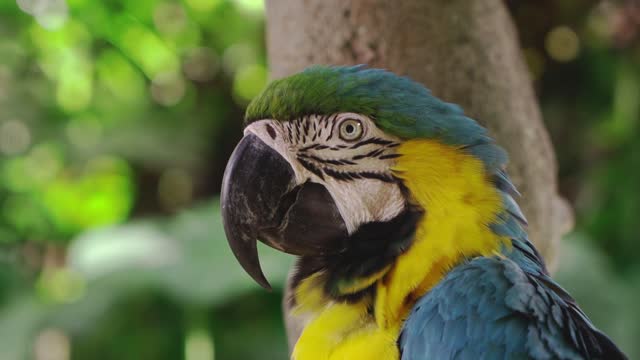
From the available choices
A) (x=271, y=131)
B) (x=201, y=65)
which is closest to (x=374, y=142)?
(x=271, y=131)

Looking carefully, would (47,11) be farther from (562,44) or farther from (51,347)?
(562,44)

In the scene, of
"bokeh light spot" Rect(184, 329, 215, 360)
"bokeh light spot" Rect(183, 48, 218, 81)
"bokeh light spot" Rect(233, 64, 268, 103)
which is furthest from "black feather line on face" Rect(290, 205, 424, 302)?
"bokeh light spot" Rect(183, 48, 218, 81)

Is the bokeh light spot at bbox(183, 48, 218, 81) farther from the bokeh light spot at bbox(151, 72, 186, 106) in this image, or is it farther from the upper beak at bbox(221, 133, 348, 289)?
the upper beak at bbox(221, 133, 348, 289)

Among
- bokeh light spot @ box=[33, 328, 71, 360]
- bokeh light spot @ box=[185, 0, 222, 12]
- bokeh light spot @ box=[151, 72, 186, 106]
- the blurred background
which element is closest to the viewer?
the blurred background

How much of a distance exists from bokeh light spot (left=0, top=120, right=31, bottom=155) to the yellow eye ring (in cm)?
277

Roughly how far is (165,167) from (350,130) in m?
2.70

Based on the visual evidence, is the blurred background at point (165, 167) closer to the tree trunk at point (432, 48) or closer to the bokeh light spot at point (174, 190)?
the bokeh light spot at point (174, 190)

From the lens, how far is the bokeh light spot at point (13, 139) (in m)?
3.70

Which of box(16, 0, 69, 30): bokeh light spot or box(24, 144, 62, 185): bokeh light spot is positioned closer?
box(16, 0, 69, 30): bokeh light spot

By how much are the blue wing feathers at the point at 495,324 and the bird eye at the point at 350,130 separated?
256 mm

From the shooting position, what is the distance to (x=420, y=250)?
3.92 ft

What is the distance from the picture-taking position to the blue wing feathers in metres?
1.07

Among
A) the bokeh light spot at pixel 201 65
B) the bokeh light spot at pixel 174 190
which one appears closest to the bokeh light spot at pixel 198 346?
the bokeh light spot at pixel 174 190

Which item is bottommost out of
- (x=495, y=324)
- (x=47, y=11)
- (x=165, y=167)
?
(x=165, y=167)
